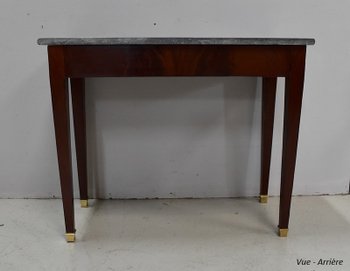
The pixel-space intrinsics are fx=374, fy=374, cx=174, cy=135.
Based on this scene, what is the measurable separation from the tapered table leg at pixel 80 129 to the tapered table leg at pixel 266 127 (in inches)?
23.5

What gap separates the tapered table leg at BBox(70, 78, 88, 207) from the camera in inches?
47.2

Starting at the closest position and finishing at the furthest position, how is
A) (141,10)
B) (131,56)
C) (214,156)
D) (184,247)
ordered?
Answer: (131,56) → (184,247) → (141,10) → (214,156)

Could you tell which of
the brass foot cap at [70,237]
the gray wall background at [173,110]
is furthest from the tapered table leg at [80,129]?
the brass foot cap at [70,237]

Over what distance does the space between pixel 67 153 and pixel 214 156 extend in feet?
1.79

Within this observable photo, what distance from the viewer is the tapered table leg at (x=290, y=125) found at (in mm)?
943

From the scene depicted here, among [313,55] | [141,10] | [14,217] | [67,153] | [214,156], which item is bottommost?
[14,217]

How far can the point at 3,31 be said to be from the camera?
1.21m

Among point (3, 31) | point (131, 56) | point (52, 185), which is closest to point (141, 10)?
point (131, 56)

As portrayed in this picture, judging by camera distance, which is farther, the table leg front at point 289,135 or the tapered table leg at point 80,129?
the tapered table leg at point 80,129

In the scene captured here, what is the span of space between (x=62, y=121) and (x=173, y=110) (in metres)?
0.43

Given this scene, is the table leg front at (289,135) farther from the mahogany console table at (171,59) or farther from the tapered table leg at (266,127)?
the tapered table leg at (266,127)

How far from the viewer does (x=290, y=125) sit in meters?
0.98

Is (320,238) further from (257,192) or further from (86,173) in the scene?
(86,173)

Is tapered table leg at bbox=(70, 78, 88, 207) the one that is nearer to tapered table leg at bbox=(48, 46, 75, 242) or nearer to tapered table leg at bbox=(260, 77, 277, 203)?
tapered table leg at bbox=(48, 46, 75, 242)
